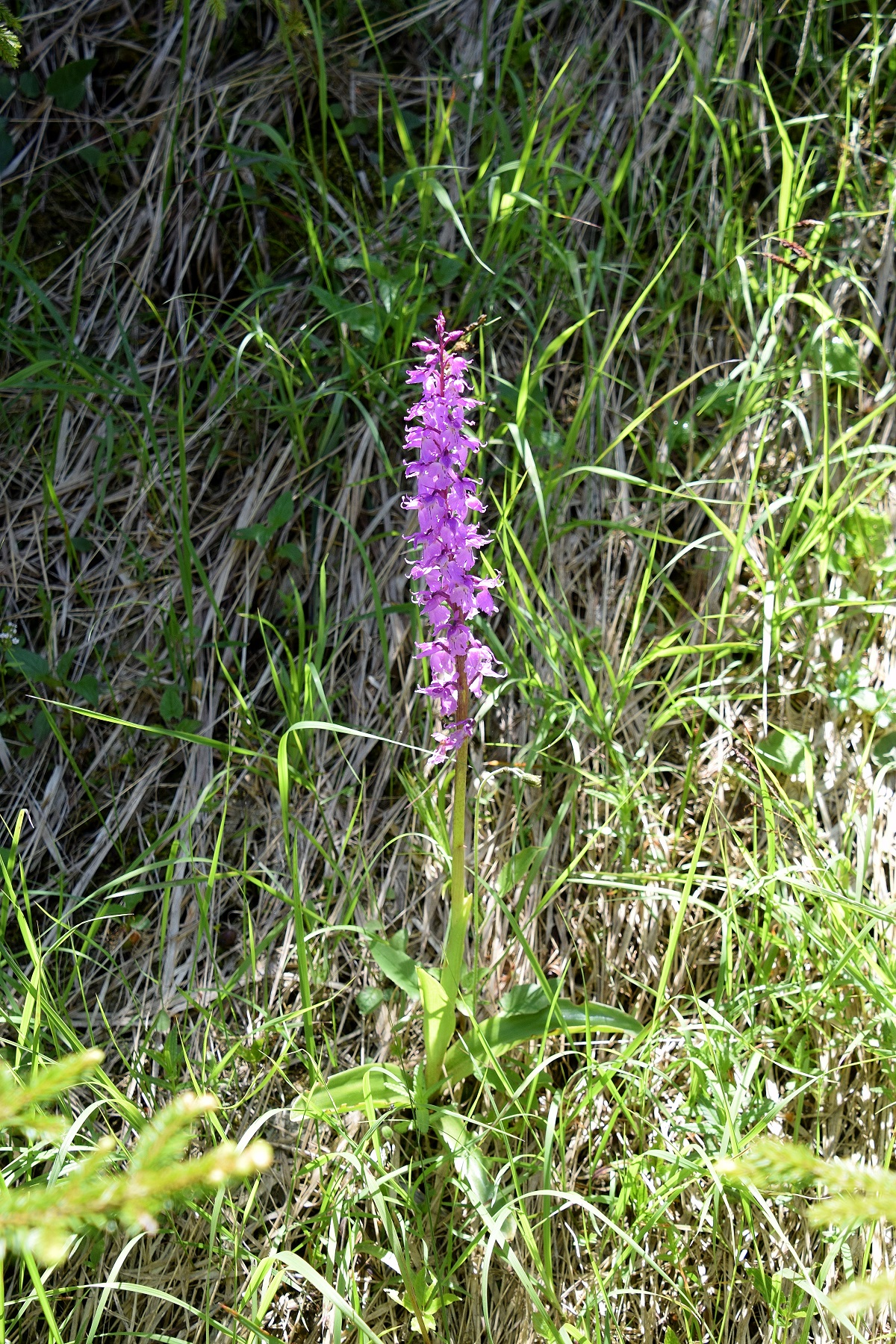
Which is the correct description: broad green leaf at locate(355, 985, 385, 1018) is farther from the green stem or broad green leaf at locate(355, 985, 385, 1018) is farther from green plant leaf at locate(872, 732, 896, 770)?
green plant leaf at locate(872, 732, 896, 770)

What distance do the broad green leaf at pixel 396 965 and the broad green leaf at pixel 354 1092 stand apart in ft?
0.53

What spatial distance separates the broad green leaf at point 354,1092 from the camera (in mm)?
1988

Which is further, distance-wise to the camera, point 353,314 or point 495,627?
point 353,314

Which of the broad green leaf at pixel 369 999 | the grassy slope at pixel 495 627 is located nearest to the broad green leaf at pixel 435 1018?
the grassy slope at pixel 495 627

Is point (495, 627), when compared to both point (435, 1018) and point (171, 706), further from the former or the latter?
point (435, 1018)

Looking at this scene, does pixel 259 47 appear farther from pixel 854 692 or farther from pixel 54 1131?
pixel 54 1131

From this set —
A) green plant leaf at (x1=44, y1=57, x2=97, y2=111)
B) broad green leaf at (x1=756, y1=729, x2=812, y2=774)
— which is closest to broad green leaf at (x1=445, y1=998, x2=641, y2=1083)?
broad green leaf at (x1=756, y1=729, x2=812, y2=774)

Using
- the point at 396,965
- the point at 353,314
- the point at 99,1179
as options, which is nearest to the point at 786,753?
the point at 396,965

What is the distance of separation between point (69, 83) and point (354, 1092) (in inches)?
125

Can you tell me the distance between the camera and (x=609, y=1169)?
2088 millimetres

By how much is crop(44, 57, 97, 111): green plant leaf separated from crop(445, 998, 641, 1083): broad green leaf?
3111mm

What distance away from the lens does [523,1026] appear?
6.73 feet

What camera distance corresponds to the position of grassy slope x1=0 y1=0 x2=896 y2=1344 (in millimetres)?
1998

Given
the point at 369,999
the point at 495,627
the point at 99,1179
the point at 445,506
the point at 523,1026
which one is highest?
the point at 445,506
